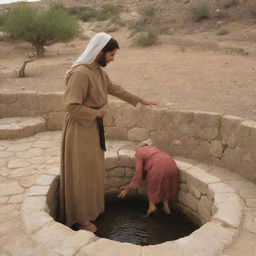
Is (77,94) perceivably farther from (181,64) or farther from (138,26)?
(138,26)

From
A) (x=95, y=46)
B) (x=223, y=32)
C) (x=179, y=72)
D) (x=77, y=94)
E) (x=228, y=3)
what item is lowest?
(x=179, y=72)

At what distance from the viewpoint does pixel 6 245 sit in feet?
9.52

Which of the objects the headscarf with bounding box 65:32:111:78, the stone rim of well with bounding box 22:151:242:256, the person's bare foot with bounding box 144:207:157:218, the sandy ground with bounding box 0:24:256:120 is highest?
the headscarf with bounding box 65:32:111:78

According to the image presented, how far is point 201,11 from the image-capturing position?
15922 mm

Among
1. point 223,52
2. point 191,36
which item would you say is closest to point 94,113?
point 223,52

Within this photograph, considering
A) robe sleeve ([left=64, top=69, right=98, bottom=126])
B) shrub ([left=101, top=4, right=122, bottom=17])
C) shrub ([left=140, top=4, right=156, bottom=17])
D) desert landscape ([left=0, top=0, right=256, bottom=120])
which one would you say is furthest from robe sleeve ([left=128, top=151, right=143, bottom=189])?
shrub ([left=101, top=4, right=122, bottom=17])

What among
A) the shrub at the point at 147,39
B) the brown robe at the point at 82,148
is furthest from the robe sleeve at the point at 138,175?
the shrub at the point at 147,39

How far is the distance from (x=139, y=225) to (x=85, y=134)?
1.69 m

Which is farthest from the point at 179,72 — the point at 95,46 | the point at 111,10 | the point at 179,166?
the point at 111,10

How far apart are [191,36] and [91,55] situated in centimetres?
1145

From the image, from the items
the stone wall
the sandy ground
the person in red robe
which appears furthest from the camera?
the sandy ground

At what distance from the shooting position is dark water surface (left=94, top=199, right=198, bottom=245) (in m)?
4.33

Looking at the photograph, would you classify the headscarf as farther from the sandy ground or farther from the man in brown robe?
the sandy ground

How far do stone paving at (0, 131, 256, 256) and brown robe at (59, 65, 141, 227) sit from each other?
1.42ft
